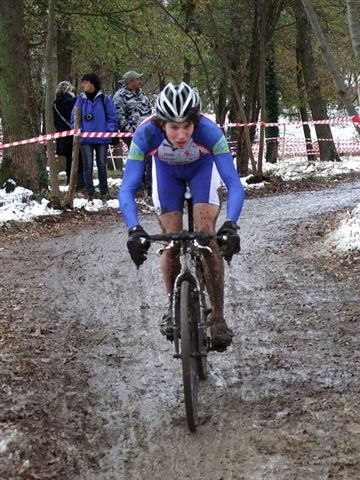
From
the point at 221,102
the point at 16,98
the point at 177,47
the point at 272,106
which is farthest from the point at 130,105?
the point at 272,106

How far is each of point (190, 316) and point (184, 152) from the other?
115cm

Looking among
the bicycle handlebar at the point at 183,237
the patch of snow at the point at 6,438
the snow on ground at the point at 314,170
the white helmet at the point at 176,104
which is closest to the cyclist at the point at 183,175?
the white helmet at the point at 176,104

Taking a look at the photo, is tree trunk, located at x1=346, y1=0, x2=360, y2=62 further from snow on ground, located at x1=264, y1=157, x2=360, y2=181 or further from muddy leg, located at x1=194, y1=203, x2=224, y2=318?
snow on ground, located at x1=264, y1=157, x2=360, y2=181

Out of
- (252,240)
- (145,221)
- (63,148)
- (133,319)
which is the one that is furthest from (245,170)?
(133,319)

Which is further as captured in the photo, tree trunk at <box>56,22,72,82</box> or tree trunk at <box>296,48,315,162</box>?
tree trunk at <box>296,48,315,162</box>

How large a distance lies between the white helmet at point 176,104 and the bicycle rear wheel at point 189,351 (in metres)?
1.03

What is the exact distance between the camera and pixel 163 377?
475 centimetres

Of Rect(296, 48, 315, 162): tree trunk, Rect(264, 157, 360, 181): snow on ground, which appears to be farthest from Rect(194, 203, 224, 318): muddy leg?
Rect(296, 48, 315, 162): tree trunk

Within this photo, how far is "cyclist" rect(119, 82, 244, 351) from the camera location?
4164 millimetres

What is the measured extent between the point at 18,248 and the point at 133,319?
3.76m

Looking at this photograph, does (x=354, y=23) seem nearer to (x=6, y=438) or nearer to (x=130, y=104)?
(x=130, y=104)

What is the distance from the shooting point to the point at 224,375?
4.73 meters

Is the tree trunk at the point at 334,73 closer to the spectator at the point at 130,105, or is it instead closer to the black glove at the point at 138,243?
the spectator at the point at 130,105

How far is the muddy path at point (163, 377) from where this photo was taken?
3543 millimetres
